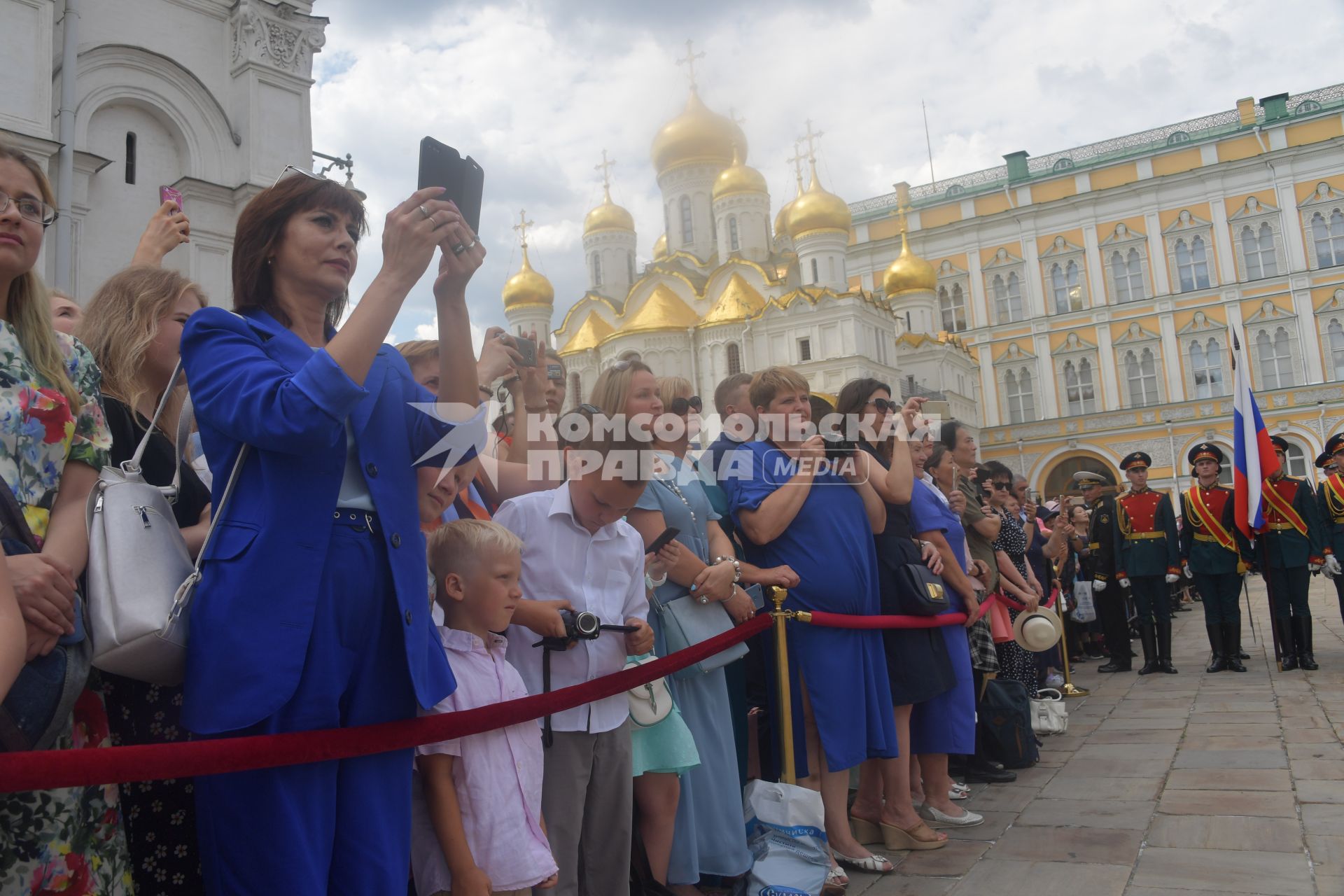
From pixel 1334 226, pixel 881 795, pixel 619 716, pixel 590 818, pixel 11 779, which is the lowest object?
pixel 881 795

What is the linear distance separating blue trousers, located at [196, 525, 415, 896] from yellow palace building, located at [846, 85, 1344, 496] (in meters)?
39.4

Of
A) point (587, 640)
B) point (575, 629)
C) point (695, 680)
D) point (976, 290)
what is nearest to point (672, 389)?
point (695, 680)

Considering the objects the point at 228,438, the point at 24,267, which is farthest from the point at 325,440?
the point at 24,267

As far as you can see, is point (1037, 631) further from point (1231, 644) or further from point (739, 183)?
point (739, 183)

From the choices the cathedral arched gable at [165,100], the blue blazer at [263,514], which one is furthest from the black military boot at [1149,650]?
the cathedral arched gable at [165,100]

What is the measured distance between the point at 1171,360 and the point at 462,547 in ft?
139

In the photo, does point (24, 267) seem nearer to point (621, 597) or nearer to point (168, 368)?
point (168, 368)

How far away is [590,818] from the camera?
284cm

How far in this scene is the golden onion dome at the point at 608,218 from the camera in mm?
47094

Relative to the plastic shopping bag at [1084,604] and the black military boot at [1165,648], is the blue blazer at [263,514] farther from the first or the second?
the plastic shopping bag at [1084,604]

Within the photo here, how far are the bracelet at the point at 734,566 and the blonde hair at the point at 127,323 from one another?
1.90 metres

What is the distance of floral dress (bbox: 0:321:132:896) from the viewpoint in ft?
5.53

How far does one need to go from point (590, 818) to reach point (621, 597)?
659 millimetres

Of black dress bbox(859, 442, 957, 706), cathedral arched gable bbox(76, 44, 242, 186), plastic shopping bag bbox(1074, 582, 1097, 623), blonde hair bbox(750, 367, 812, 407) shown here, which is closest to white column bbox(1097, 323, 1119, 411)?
plastic shopping bag bbox(1074, 582, 1097, 623)
